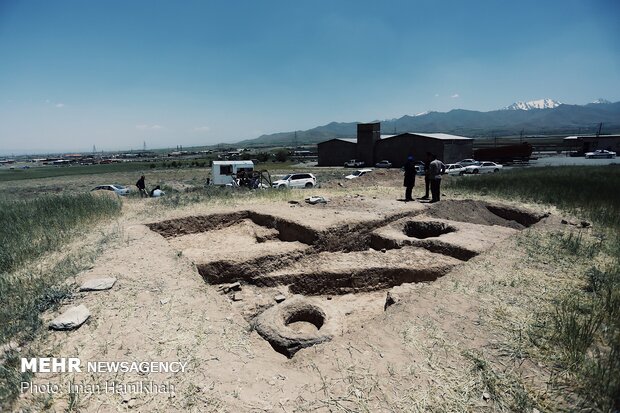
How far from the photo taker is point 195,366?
3.32m

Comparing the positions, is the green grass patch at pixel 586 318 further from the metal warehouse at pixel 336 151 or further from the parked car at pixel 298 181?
the metal warehouse at pixel 336 151

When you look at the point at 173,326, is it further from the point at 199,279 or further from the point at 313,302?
the point at 313,302

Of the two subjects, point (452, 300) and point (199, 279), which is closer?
point (452, 300)

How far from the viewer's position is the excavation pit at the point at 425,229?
9148 millimetres

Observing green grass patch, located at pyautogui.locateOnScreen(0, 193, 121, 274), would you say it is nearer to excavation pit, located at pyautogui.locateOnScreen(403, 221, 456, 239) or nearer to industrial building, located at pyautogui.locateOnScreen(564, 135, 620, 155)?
excavation pit, located at pyautogui.locateOnScreen(403, 221, 456, 239)

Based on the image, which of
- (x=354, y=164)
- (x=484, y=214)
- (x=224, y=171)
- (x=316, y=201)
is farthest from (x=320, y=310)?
(x=354, y=164)

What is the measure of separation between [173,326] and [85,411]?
1310 millimetres

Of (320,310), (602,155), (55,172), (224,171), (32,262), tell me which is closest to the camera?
(320,310)

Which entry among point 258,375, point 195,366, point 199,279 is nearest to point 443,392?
point 258,375

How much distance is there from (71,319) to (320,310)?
3399 mm

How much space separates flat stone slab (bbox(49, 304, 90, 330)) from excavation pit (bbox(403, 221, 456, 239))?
7.75 metres

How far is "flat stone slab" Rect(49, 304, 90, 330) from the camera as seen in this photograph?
380cm

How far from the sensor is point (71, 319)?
3.87m

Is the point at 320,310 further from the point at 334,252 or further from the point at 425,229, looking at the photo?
the point at 425,229
